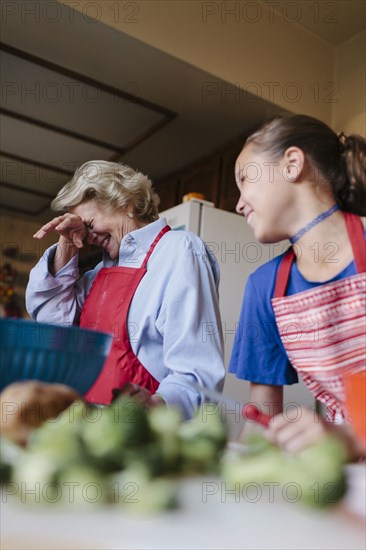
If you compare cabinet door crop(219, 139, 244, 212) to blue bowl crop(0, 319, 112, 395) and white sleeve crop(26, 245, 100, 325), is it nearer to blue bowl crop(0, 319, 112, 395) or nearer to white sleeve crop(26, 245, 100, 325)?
white sleeve crop(26, 245, 100, 325)

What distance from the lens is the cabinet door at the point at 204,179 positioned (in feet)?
10.7

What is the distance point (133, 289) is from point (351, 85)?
2.30m

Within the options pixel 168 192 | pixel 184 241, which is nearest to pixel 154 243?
pixel 184 241

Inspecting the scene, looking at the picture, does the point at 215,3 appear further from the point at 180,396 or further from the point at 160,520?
the point at 160,520

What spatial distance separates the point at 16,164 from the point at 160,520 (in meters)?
3.75

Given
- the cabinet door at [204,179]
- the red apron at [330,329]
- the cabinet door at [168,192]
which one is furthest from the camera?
the cabinet door at [168,192]

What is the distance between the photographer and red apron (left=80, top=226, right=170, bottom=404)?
3.33 ft

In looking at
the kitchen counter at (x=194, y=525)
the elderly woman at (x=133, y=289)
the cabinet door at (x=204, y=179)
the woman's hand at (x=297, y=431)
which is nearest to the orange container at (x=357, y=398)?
the woman's hand at (x=297, y=431)

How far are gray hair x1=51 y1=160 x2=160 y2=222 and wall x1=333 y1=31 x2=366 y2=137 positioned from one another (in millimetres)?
1805

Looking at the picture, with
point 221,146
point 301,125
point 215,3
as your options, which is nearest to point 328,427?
point 301,125

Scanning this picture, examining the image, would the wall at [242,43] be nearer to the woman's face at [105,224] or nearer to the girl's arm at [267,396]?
the woman's face at [105,224]

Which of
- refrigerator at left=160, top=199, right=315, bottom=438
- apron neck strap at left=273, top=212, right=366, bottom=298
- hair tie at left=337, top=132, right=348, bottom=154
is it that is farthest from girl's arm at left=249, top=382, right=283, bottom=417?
refrigerator at left=160, top=199, right=315, bottom=438

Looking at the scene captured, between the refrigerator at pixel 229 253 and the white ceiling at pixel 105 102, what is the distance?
2.43 feet

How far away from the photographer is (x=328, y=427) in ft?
1.68
